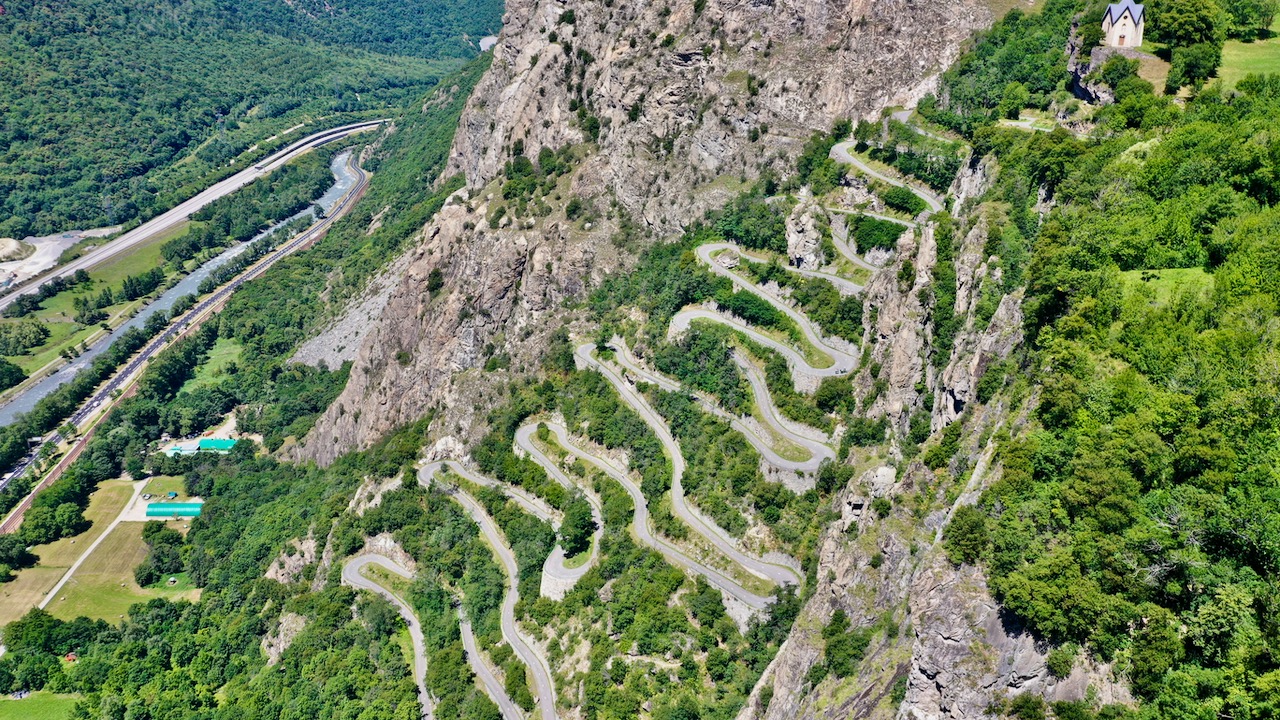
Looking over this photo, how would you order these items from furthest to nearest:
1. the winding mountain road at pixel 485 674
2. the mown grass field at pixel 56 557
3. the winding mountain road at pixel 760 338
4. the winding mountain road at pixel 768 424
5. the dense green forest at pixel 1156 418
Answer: the mown grass field at pixel 56 557
the winding mountain road at pixel 760 338
the winding mountain road at pixel 768 424
the winding mountain road at pixel 485 674
the dense green forest at pixel 1156 418

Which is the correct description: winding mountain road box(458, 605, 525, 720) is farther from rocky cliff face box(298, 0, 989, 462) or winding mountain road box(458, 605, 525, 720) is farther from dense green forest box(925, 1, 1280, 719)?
dense green forest box(925, 1, 1280, 719)

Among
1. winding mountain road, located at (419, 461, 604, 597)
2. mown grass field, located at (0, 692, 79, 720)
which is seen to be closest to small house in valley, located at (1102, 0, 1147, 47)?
winding mountain road, located at (419, 461, 604, 597)

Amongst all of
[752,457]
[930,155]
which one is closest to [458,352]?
[752,457]

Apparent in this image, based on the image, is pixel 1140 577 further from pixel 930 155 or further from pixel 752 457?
pixel 930 155

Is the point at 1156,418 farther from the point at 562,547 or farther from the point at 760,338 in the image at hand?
the point at 562,547

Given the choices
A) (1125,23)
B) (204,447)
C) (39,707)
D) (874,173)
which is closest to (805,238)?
(874,173)

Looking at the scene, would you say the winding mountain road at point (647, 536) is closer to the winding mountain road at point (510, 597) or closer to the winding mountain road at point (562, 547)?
the winding mountain road at point (562, 547)

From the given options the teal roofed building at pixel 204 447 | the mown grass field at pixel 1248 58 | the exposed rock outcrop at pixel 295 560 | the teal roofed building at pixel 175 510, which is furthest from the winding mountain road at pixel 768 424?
the teal roofed building at pixel 204 447
